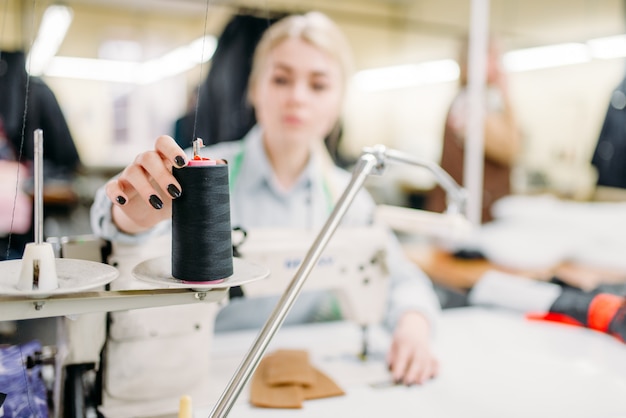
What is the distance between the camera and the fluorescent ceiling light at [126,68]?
249 centimetres

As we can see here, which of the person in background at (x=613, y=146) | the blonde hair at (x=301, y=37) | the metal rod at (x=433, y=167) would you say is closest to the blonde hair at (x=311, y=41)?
the blonde hair at (x=301, y=37)

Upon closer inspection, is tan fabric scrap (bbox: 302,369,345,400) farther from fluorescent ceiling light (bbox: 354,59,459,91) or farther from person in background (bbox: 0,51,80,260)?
fluorescent ceiling light (bbox: 354,59,459,91)

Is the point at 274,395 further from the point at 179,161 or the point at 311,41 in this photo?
the point at 311,41

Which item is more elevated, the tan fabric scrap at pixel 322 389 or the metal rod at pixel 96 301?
the metal rod at pixel 96 301

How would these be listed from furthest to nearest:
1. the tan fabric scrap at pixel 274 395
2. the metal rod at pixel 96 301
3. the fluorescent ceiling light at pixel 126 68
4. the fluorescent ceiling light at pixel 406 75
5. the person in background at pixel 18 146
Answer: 1. the fluorescent ceiling light at pixel 406 75
2. the fluorescent ceiling light at pixel 126 68
3. the tan fabric scrap at pixel 274 395
4. the person in background at pixel 18 146
5. the metal rod at pixel 96 301

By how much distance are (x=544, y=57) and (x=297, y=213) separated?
2.43 m

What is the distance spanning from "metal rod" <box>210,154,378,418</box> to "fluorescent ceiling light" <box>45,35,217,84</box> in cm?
174

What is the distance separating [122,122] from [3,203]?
6.95 ft

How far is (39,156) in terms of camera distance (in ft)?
2.07

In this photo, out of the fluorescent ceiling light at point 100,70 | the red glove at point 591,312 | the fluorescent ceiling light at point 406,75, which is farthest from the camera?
the fluorescent ceiling light at point 406,75

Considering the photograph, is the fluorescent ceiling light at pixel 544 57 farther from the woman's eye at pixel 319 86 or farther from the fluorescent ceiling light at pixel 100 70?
the fluorescent ceiling light at pixel 100 70

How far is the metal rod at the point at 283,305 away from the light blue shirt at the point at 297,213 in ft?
1.03

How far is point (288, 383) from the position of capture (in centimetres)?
95

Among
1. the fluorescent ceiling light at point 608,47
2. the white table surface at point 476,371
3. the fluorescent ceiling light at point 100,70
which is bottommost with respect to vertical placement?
the white table surface at point 476,371
